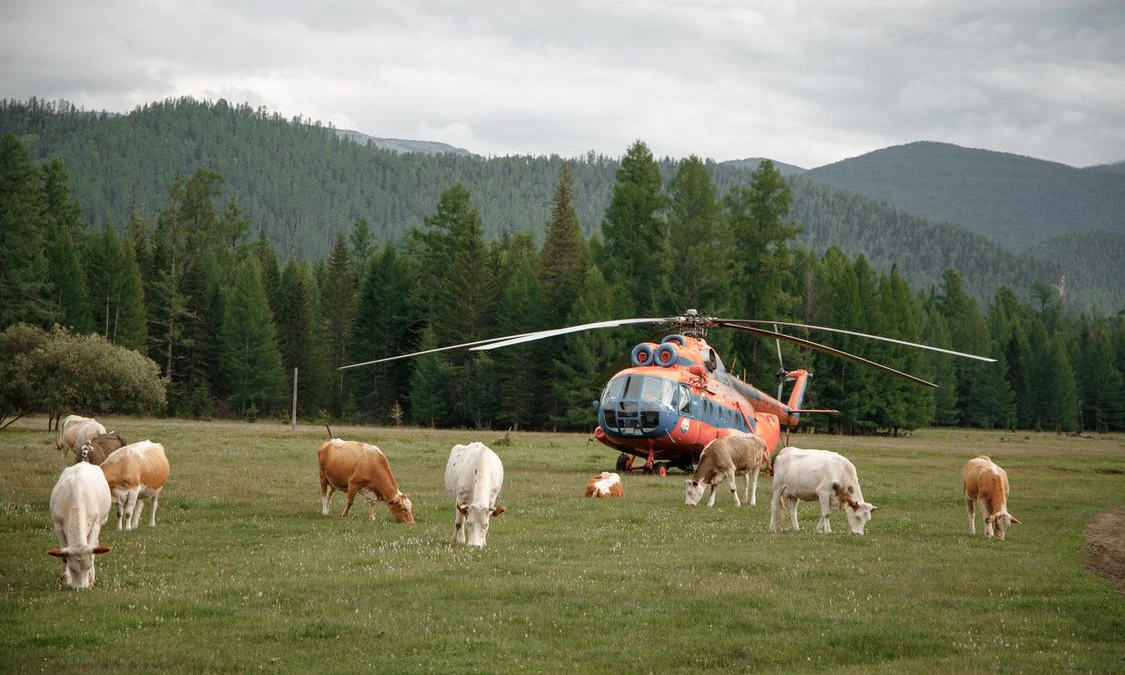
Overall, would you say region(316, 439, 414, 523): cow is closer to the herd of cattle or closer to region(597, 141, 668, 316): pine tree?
the herd of cattle

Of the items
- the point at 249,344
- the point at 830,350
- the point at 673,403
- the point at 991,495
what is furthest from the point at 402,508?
the point at 249,344

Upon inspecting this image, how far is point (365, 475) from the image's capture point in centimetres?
1973

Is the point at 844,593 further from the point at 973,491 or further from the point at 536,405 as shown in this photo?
the point at 536,405

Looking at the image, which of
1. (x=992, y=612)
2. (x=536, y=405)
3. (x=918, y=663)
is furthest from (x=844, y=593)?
(x=536, y=405)

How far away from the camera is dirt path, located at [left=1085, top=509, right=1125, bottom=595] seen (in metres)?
16.2

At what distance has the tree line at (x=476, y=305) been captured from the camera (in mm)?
70250

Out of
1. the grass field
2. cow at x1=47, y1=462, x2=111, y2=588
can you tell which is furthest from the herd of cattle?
cow at x1=47, y1=462, x2=111, y2=588

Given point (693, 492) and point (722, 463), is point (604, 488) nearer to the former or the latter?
point (693, 492)

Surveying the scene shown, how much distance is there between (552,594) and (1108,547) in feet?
39.3

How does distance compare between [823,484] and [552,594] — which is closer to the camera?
[552,594]

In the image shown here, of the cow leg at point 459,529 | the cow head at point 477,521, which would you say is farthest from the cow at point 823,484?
the cow leg at point 459,529

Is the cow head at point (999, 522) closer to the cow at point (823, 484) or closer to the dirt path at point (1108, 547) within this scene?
the dirt path at point (1108, 547)

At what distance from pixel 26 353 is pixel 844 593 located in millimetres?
38962

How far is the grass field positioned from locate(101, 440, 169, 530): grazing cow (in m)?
0.45
